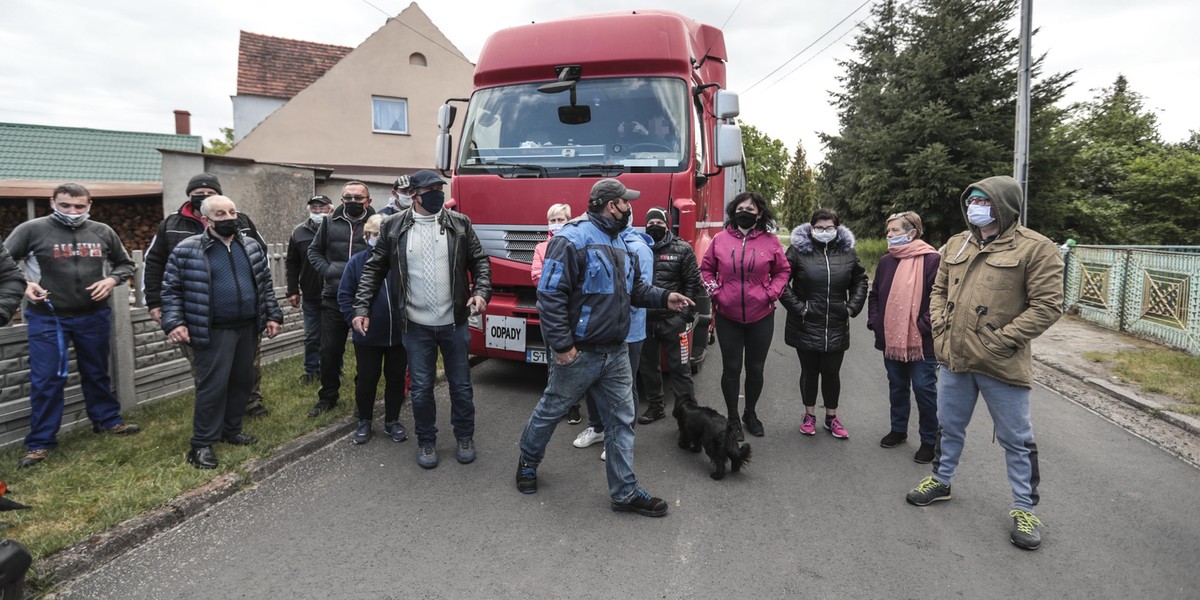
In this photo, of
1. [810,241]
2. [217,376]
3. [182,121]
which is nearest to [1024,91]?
[810,241]

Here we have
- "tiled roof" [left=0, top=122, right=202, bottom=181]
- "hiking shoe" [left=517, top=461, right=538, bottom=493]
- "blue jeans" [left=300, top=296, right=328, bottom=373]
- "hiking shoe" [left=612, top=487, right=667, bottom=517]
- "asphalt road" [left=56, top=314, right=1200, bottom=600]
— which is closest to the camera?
"asphalt road" [left=56, top=314, right=1200, bottom=600]

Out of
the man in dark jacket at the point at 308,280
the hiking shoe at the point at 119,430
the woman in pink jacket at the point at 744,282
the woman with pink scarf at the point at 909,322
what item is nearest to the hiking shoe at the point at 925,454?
the woman with pink scarf at the point at 909,322

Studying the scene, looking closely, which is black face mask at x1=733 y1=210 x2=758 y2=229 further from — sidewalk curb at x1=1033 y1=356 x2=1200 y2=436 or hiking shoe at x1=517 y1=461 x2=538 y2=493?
sidewalk curb at x1=1033 y1=356 x2=1200 y2=436

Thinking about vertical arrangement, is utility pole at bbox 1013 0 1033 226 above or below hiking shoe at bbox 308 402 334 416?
above

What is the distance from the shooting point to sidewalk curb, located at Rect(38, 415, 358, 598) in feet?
9.60

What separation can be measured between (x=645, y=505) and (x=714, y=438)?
785 mm

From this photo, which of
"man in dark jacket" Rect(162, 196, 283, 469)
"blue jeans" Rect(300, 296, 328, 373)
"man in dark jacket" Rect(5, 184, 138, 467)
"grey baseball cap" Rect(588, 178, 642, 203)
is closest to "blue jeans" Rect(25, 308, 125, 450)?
"man in dark jacket" Rect(5, 184, 138, 467)

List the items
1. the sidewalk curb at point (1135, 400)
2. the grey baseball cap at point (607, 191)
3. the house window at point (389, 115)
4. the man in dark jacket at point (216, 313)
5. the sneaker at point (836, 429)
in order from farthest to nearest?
the house window at point (389, 115)
the sidewalk curb at point (1135, 400)
the sneaker at point (836, 429)
the man in dark jacket at point (216, 313)
the grey baseball cap at point (607, 191)

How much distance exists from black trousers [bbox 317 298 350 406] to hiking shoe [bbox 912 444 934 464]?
4437mm

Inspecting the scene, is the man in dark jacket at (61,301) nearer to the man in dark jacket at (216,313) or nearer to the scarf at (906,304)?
the man in dark jacket at (216,313)

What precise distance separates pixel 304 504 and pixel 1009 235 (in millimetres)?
4222

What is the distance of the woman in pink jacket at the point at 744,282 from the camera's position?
4.67m

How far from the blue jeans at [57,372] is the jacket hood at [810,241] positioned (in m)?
5.17

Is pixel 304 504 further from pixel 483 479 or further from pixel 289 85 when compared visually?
pixel 289 85
